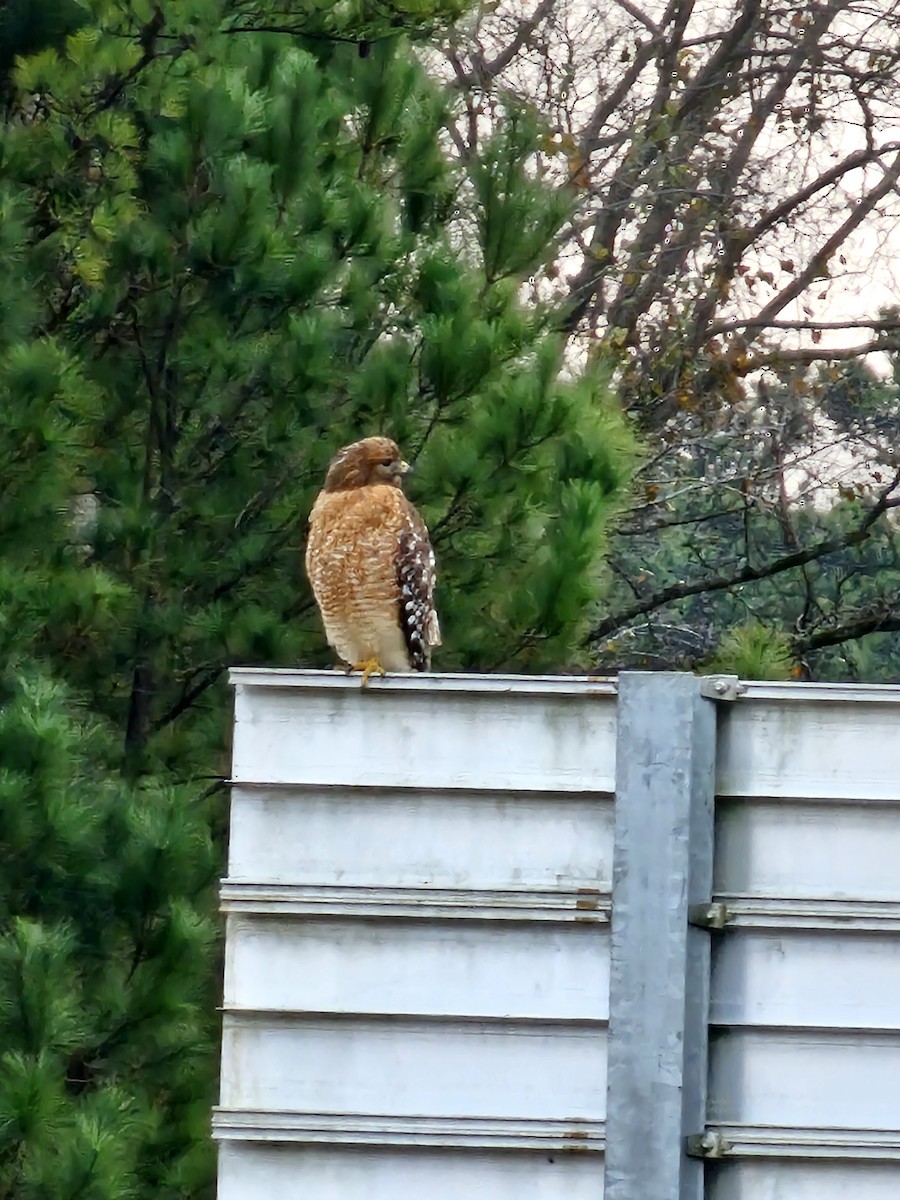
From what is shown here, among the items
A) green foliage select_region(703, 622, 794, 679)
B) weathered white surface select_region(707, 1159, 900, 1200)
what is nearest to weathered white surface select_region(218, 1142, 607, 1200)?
weathered white surface select_region(707, 1159, 900, 1200)

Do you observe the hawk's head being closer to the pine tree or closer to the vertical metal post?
the pine tree

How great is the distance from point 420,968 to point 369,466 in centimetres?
384

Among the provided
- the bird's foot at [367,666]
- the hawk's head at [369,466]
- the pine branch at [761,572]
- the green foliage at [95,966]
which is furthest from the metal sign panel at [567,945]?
the pine branch at [761,572]

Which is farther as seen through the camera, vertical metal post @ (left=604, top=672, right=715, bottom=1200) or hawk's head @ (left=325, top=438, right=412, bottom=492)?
hawk's head @ (left=325, top=438, right=412, bottom=492)

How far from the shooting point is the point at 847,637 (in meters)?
10.9

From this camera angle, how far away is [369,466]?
548 cm

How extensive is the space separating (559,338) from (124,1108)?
9.17 ft

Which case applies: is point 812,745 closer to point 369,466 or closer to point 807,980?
point 807,980

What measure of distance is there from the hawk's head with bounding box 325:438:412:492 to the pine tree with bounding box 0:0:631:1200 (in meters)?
0.71

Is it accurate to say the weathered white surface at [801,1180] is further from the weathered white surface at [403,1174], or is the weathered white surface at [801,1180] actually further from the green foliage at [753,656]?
the green foliage at [753,656]

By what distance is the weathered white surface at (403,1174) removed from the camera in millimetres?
1699

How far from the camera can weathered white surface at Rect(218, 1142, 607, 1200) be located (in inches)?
66.9

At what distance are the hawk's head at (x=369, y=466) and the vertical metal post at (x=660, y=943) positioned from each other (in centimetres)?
378

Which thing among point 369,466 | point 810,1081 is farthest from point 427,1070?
point 369,466
